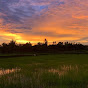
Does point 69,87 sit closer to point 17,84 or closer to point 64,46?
point 17,84

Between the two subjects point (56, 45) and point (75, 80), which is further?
point (56, 45)

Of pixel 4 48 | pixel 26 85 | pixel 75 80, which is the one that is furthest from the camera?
pixel 4 48

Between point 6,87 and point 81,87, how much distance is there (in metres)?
6.15

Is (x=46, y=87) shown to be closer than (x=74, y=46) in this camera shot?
Yes

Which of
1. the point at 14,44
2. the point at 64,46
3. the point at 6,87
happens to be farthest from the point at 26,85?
the point at 64,46

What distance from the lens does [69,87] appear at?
9961 millimetres

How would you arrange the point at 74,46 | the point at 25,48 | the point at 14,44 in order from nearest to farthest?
the point at 25,48, the point at 14,44, the point at 74,46

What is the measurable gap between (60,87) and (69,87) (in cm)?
78

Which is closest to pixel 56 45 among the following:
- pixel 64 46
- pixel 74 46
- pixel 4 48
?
pixel 64 46

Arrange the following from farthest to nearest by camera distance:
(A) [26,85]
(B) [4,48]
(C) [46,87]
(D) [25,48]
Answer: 1. (D) [25,48]
2. (B) [4,48]
3. (A) [26,85]
4. (C) [46,87]

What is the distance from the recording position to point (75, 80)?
12.1 meters

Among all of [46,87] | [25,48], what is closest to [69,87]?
[46,87]

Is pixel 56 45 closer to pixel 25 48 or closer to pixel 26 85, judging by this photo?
pixel 25 48

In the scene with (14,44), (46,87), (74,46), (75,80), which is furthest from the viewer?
(74,46)
